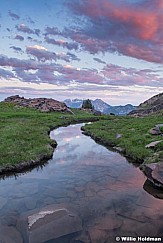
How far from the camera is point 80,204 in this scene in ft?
47.3

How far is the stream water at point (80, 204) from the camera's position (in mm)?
11406

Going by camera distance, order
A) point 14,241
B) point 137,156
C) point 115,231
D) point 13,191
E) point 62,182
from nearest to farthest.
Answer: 1. point 14,241
2. point 115,231
3. point 13,191
4. point 62,182
5. point 137,156

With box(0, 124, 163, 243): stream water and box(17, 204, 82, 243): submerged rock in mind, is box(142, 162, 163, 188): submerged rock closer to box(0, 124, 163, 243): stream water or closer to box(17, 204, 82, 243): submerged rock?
box(0, 124, 163, 243): stream water

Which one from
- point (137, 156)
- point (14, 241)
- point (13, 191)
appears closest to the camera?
point (14, 241)

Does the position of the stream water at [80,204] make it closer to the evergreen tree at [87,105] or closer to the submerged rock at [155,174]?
the submerged rock at [155,174]

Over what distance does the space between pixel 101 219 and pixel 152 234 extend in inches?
99.2

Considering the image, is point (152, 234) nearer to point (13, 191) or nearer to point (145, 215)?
point (145, 215)

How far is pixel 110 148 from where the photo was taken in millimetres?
30406

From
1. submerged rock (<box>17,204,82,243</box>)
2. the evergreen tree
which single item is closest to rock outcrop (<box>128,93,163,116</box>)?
the evergreen tree

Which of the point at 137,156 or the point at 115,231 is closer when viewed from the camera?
the point at 115,231

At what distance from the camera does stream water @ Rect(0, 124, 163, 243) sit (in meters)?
11.4

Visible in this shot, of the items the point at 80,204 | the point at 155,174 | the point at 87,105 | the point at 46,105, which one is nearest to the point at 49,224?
the point at 80,204

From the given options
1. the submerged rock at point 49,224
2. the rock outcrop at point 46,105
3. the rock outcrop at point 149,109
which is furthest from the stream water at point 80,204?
the rock outcrop at point 46,105

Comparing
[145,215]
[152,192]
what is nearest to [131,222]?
[145,215]
